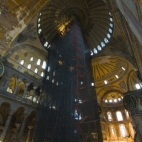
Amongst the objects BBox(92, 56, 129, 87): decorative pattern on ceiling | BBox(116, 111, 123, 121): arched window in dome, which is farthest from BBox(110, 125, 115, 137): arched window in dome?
BBox(92, 56, 129, 87): decorative pattern on ceiling

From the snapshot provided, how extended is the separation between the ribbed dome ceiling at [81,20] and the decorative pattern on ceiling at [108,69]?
1793 mm

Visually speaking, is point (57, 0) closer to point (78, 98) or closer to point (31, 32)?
point (31, 32)

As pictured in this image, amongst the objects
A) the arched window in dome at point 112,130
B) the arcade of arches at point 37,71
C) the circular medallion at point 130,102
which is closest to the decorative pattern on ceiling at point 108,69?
the arcade of arches at point 37,71

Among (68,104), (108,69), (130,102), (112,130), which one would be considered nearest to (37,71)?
(68,104)

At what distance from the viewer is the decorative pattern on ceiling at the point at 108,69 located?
47.7 ft

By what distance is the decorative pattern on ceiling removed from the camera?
573 inches

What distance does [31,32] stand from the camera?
11477 millimetres

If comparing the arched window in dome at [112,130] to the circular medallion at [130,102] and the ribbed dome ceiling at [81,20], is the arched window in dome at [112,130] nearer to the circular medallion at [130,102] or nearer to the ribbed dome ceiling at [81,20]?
the circular medallion at [130,102]

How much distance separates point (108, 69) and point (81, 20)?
8703 mm

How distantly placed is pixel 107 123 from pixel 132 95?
30.9 feet

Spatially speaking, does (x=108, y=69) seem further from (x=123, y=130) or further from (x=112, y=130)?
(x=112, y=130)

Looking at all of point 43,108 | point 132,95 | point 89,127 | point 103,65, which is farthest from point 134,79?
point 43,108

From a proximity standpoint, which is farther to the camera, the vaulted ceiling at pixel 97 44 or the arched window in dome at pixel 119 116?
the arched window in dome at pixel 119 116

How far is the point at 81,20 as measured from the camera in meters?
15.5
